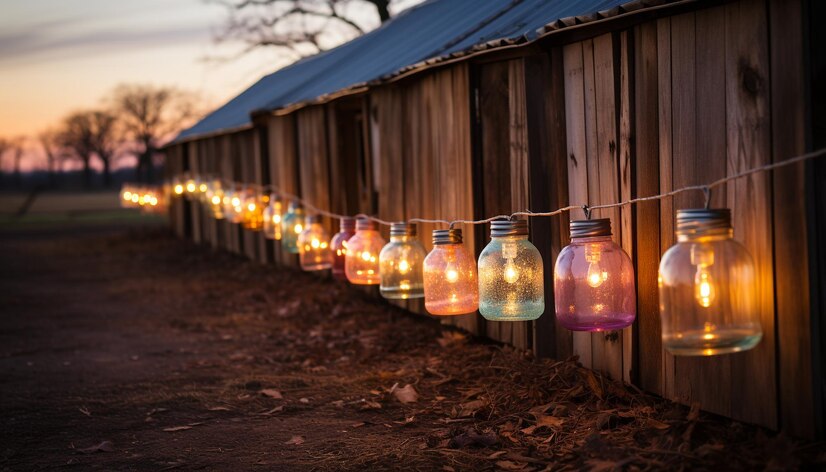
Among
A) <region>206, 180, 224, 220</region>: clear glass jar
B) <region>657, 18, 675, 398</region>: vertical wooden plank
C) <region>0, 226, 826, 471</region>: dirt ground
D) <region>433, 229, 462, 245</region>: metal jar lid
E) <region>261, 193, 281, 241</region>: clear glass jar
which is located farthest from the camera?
<region>206, 180, 224, 220</region>: clear glass jar

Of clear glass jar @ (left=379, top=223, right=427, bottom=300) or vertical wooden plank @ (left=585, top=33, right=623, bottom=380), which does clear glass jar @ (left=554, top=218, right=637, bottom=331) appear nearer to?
vertical wooden plank @ (left=585, top=33, right=623, bottom=380)

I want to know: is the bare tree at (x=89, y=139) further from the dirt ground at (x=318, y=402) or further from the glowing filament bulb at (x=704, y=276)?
the glowing filament bulb at (x=704, y=276)

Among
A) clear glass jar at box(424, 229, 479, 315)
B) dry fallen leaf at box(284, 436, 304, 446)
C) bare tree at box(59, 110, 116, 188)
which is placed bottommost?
dry fallen leaf at box(284, 436, 304, 446)

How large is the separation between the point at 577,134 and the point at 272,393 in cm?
313

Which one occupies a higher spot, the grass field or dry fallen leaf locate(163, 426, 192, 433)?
the grass field

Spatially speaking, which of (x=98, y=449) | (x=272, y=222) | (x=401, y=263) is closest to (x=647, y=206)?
(x=401, y=263)

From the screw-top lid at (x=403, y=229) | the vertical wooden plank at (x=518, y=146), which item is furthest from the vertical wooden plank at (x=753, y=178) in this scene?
the vertical wooden plank at (x=518, y=146)

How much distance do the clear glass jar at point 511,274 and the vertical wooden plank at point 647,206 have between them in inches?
33.4

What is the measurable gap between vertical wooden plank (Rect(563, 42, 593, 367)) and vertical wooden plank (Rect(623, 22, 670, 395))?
692mm

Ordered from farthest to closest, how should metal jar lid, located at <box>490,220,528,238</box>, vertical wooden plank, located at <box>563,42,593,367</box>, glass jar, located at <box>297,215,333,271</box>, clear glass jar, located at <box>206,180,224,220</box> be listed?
clear glass jar, located at <box>206,180,224,220</box>
glass jar, located at <box>297,215,333,271</box>
vertical wooden plank, located at <box>563,42,593,367</box>
metal jar lid, located at <box>490,220,528,238</box>

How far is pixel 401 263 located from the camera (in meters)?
6.16

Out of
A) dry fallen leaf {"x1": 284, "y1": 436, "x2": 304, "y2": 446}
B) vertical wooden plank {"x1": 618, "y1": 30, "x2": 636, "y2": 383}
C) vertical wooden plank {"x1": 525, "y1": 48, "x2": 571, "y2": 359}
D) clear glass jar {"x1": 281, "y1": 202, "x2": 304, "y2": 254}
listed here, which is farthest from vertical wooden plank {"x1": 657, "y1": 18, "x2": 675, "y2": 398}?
clear glass jar {"x1": 281, "y1": 202, "x2": 304, "y2": 254}

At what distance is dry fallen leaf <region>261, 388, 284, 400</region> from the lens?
724 cm

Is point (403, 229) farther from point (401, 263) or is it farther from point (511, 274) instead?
point (511, 274)
